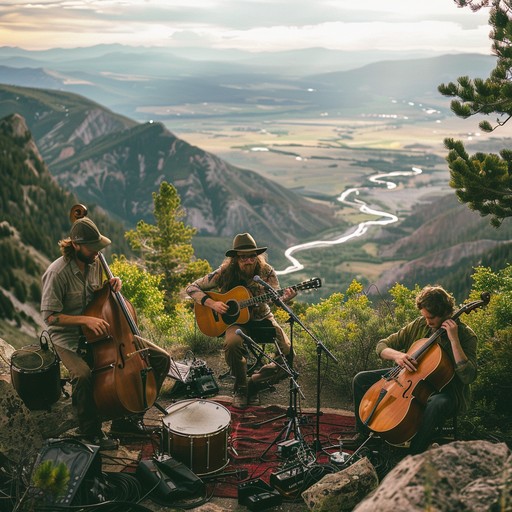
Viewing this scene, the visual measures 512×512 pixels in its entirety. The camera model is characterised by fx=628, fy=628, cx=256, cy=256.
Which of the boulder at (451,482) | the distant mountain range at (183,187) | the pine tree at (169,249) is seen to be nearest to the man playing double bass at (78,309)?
the boulder at (451,482)

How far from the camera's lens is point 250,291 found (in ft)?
24.2

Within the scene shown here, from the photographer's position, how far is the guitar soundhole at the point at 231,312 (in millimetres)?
7365

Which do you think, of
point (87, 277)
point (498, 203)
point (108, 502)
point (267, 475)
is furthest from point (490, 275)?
point (108, 502)

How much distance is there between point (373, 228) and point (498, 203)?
588 feet

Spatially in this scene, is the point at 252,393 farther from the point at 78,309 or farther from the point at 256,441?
the point at 78,309

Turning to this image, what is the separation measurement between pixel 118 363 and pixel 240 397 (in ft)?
7.27

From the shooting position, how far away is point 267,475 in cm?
589

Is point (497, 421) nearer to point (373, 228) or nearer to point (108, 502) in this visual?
point (108, 502)

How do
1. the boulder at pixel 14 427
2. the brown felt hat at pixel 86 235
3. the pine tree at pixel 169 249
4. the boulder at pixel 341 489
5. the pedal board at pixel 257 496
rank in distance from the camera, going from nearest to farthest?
the boulder at pixel 341 489 < the pedal board at pixel 257 496 < the boulder at pixel 14 427 < the brown felt hat at pixel 86 235 < the pine tree at pixel 169 249

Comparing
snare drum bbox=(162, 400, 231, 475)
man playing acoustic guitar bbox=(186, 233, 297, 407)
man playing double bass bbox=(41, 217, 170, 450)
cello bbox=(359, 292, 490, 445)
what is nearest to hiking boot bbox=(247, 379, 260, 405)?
man playing acoustic guitar bbox=(186, 233, 297, 407)

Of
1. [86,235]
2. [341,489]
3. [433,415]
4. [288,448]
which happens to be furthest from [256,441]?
[86,235]

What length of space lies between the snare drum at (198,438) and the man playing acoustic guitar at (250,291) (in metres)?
1.47

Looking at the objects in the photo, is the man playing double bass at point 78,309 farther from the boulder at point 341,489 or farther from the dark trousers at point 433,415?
the dark trousers at point 433,415

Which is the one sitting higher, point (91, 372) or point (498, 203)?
point (498, 203)
